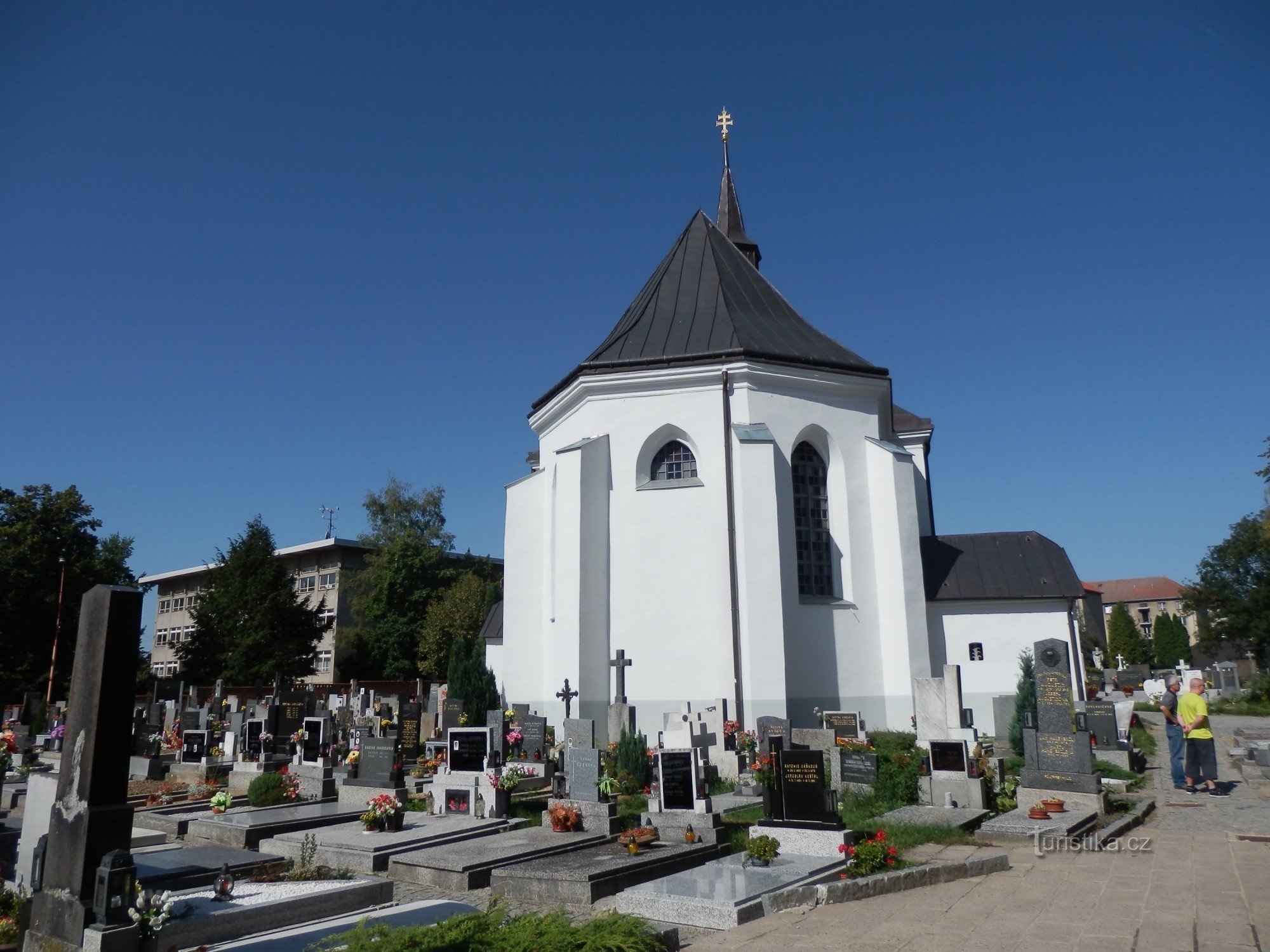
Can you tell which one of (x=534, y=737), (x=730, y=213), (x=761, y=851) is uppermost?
(x=730, y=213)

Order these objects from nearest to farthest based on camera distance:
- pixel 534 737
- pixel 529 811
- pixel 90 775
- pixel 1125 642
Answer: pixel 90 775 < pixel 529 811 < pixel 534 737 < pixel 1125 642

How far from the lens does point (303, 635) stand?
3544 cm

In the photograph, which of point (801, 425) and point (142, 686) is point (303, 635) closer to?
point (142, 686)

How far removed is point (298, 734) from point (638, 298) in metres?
13.5

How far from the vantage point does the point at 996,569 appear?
2123 cm

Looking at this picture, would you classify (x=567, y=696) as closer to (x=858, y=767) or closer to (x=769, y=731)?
(x=769, y=731)

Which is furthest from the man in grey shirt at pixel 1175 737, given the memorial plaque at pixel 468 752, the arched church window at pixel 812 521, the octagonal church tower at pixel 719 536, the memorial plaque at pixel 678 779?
the memorial plaque at pixel 468 752

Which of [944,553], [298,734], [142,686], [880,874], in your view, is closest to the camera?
[880,874]

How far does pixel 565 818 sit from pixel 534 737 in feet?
19.1

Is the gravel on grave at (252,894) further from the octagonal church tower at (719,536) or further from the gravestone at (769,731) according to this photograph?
the octagonal church tower at (719,536)

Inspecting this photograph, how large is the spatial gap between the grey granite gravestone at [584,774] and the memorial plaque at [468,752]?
2.31 meters

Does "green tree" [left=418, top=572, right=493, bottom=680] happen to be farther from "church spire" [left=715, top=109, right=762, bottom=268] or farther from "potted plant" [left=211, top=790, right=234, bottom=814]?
"potted plant" [left=211, top=790, right=234, bottom=814]

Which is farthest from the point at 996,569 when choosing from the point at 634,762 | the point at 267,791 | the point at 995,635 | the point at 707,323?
the point at 267,791

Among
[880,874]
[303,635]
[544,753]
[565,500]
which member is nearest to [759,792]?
[544,753]
